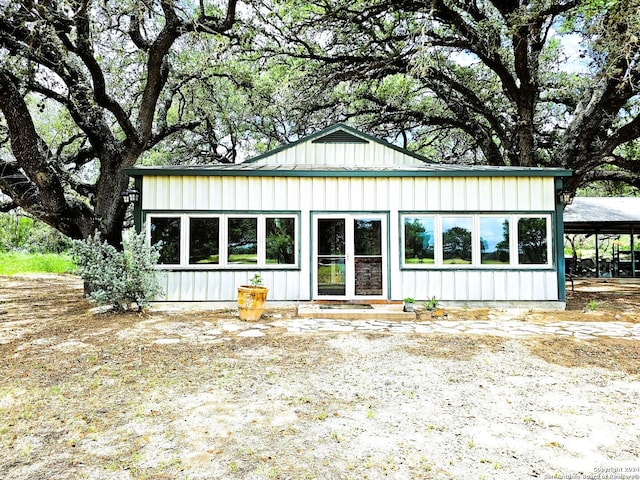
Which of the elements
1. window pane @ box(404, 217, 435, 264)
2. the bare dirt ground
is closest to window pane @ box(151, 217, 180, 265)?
the bare dirt ground

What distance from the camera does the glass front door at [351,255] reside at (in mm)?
8562

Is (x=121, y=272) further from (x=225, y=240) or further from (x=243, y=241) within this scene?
(x=243, y=241)

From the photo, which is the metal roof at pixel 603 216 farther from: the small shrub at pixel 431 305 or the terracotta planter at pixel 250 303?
the terracotta planter at pixel 250 303

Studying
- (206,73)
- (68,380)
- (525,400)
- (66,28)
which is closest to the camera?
(525,400)

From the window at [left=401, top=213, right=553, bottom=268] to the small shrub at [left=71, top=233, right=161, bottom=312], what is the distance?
4.71 metres

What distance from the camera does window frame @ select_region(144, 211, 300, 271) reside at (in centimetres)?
831

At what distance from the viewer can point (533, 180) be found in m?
8.46

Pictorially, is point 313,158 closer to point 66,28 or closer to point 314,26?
Answer: point 314,26

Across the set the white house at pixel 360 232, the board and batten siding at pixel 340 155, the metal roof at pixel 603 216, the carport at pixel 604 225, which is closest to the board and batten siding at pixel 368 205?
the white house at pixel 360 232

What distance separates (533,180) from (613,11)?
2980mm

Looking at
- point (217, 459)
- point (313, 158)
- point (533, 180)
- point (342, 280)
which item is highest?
point (313, 158)

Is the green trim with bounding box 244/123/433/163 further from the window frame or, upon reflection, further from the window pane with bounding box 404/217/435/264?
the window pane with bounding box 404/217/435/264

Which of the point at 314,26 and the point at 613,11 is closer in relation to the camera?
the point at 613,11

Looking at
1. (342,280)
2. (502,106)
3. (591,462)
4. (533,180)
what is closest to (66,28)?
(342,280)
